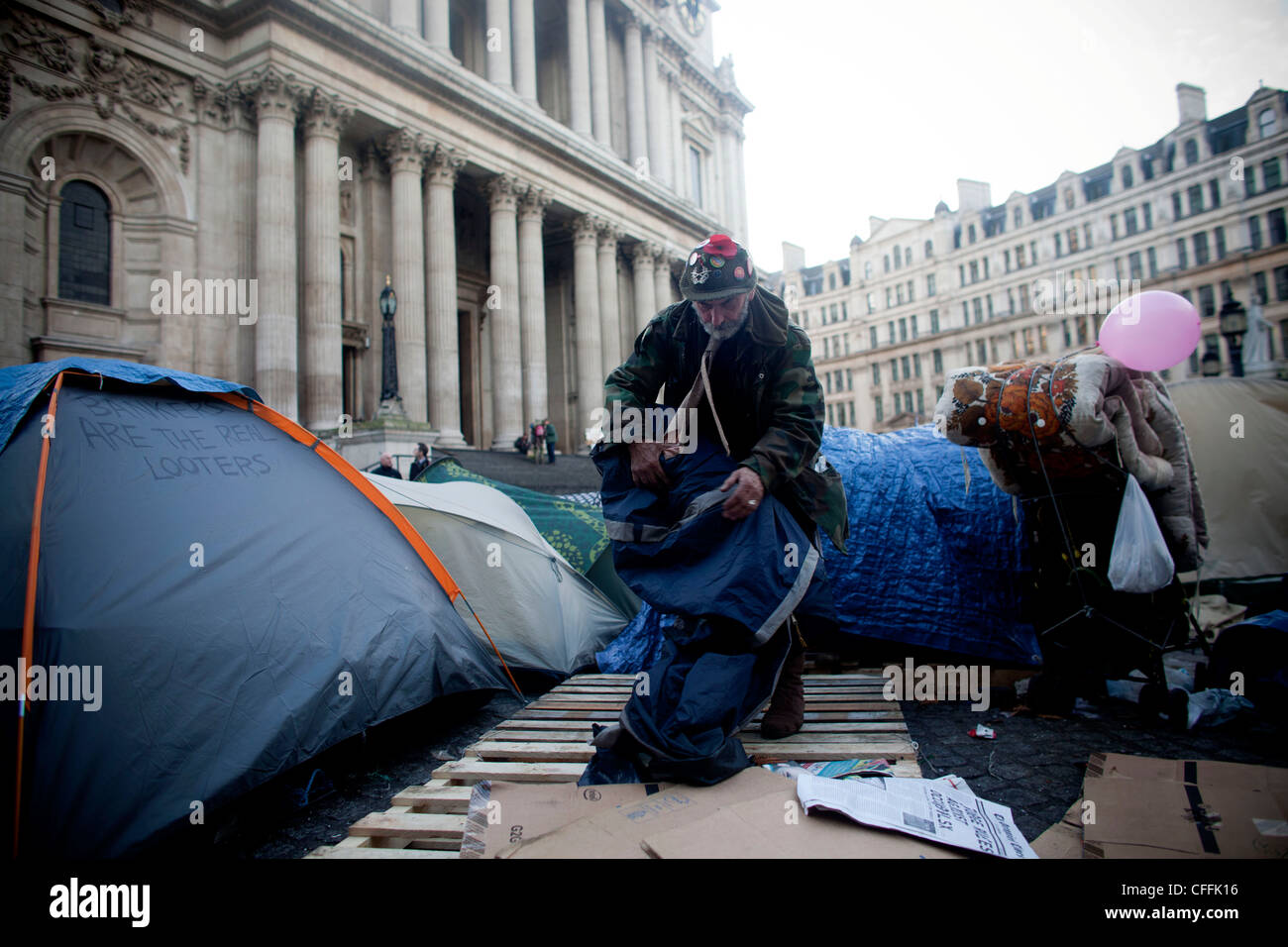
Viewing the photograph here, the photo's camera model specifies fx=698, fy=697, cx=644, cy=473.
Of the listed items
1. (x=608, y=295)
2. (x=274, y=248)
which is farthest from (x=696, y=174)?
(x=274, y=248)

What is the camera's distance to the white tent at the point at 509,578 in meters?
5.29

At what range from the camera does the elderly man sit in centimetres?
300

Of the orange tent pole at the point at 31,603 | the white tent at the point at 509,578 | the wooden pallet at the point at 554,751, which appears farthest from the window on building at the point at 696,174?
the orange tent pole at the point at 31,603

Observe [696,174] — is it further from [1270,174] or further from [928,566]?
[928,566]

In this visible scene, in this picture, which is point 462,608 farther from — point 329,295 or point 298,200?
point 298,200

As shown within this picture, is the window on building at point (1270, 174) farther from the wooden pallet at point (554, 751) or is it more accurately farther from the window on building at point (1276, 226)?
the wooden pallet at point (554, 751)

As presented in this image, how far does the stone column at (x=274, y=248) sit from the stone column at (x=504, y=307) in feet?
23.0

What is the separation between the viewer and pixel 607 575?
22.1 feet

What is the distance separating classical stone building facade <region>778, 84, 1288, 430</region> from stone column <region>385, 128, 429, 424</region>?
1294 inches

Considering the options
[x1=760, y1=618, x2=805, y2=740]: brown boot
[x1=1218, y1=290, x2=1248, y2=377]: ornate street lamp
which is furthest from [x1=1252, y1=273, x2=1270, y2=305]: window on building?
[x1=760, y1=618, x2=805, y2=740]: brown boot

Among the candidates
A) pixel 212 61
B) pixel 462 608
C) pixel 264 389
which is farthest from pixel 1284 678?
pixel 212 61

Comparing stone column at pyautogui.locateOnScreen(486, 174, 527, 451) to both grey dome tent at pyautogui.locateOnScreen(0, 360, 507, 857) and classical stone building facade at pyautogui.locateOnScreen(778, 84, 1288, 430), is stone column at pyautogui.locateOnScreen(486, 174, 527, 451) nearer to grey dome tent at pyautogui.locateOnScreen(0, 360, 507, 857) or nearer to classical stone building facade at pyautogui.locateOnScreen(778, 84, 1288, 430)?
grey dome tent at pyautogui.locateOnScreen(0, 360, 507, 857)

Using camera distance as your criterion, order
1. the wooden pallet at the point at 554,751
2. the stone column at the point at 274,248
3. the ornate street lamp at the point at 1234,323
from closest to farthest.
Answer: the wooden pallet at the point at 554,751, the ornate street lamp at the point at 1234,323, the stone column at the point at 274,248
